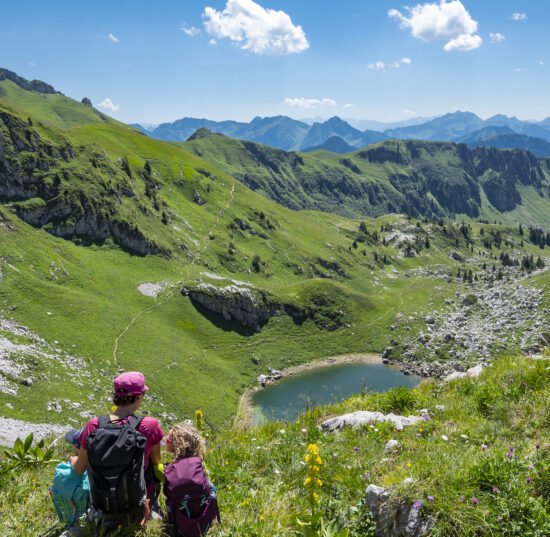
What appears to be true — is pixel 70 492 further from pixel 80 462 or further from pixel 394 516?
pixel 394 516

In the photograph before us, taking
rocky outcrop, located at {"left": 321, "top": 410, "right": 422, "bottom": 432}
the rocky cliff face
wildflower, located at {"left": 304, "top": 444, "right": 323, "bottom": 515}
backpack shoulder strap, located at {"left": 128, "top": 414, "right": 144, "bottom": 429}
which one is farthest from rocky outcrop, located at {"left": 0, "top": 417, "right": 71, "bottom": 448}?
the rocky cliff face

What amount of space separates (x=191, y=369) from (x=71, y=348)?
3170cm

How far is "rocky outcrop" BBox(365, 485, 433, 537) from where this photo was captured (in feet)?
17.0

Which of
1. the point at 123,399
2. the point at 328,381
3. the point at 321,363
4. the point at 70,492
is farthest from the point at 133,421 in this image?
the point at 321,363

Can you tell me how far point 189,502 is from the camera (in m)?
5.92

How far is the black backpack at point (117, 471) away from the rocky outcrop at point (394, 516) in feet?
13.0

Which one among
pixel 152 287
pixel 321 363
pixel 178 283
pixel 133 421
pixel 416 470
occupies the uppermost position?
pixel 133 421

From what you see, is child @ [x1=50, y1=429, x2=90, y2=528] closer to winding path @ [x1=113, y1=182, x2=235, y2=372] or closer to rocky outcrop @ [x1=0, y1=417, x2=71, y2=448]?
rocky outcrop @ [x1=0, y1=417, x2=71, y2=448]

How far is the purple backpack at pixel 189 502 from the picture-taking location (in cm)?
591

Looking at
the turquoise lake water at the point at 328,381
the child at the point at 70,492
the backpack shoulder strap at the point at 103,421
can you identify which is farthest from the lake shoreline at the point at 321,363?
the backpack shoulder strap at the point at 103,421

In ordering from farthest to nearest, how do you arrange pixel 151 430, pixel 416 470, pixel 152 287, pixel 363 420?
pixel 152 287 < pixel 363 420 < pixel 151 430 < pixel 416 470

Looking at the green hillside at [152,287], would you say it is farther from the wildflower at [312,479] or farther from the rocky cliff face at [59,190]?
the wildflower at [312,479]

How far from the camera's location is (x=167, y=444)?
266 inches

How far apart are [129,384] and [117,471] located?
1.38 m
